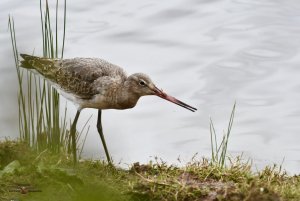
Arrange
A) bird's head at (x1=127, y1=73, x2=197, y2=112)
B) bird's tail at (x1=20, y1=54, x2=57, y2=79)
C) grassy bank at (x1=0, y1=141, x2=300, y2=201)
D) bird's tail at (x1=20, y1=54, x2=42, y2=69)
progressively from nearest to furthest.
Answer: grassy bank at (x1=0, y1=141, x2=300, y2=201)
bird's head at (x1=127, y1=73, x2=197, y2=112)
bird's tail at (x1=20, y1=54, x2=57, y2=79)
bird's tail at (x1=20, y1=54, x2=42, y2=69)

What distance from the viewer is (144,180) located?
16.8 ft

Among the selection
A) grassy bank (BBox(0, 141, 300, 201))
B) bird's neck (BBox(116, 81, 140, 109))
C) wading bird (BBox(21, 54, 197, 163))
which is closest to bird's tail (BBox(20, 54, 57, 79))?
wading bird (BBox(21, 54, 197, 163))

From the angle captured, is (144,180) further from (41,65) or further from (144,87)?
Result: (41,65)

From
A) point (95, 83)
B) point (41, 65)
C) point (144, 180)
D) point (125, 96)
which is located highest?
point (41, 65)

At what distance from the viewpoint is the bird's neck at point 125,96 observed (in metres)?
6.45

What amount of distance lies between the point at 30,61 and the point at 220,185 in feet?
9.36

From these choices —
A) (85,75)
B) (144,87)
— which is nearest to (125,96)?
(144,87)

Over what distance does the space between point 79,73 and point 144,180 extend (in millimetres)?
1960

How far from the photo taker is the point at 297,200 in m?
5.28

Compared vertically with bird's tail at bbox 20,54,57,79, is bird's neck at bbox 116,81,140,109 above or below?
below

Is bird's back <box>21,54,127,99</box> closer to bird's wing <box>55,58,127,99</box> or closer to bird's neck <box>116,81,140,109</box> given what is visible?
bird's wing <box>55,58,127,99</box>

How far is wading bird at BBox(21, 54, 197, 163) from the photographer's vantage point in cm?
642

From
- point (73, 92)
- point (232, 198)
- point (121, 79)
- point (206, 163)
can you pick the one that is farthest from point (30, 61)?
point (232, 198)

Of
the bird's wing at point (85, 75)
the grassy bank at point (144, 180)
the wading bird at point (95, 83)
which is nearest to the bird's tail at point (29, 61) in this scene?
the wading bird at point (95, 83)
